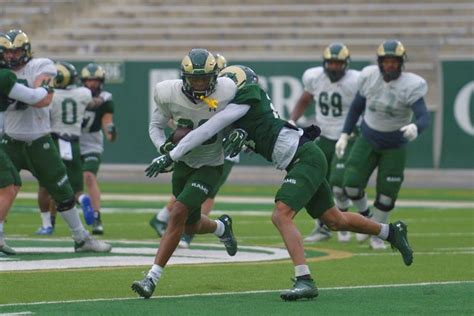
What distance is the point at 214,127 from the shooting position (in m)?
8.84

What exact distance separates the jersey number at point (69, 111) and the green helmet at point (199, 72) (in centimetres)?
590

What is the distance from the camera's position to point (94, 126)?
1546cm

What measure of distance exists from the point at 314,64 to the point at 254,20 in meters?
4.45

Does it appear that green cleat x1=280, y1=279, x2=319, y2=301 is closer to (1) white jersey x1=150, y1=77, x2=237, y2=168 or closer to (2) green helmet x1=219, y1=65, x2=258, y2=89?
(1) white jersey x1=150, y1=77, x2=237, y2=168

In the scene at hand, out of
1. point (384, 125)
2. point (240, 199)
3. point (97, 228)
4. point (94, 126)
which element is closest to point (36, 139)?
point (97, 228)

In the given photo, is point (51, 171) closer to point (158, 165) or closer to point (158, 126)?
point (158, 126)

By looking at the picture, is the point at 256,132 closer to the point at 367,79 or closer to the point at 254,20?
the point at 367,79

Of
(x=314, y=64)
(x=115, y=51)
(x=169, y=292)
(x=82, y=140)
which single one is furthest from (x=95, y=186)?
(x=115, y=51)

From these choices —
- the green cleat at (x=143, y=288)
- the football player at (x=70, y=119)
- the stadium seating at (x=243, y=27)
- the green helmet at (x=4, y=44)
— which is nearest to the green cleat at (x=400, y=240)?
the green cleat at (x=143, y=288)

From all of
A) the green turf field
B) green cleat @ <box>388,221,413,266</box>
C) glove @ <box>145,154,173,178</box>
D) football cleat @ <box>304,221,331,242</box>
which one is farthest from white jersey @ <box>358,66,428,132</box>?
glove @ <box>145,154,173,178</box>

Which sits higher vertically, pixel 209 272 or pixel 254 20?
pixel 209 272

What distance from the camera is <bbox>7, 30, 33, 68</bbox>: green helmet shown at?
36.7ft

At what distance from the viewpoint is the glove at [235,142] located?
28.9ft

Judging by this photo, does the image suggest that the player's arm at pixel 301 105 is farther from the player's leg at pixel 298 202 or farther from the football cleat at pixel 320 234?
the player's leg at pixel 298 202
